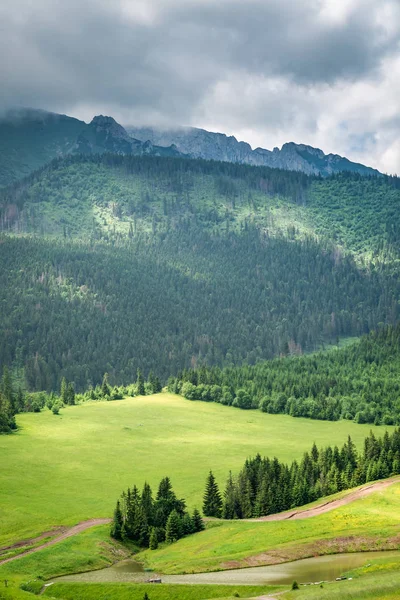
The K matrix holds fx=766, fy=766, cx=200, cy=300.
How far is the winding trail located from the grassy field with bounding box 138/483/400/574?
5158mm

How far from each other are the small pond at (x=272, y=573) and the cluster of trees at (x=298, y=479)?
105 ft

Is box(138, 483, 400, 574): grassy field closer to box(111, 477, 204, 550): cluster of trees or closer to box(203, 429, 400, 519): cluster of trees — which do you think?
box(111, 477, 204, 550): cluster of trees

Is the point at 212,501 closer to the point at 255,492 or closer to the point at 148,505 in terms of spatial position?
the point at 255,492

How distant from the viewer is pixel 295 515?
134 m

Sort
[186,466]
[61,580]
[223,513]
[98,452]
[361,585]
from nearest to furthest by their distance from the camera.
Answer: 1. [361,585]
2. [61,580]
3. [223,513]
4. [186,466]
5. [98,452]

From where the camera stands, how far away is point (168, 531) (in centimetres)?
12862

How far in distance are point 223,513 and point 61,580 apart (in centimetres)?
4175

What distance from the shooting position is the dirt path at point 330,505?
436 feet

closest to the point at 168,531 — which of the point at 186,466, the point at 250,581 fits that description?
the point at 250,581

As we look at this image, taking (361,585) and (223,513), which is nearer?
(361,585)

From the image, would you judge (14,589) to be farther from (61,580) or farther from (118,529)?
(118,529)

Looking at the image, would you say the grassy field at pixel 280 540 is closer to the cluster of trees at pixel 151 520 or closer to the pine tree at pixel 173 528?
the pine tree at pixel 173 528

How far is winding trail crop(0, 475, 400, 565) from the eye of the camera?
390 feet

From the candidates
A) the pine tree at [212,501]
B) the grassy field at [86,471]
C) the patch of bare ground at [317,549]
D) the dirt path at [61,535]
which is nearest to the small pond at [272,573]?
the patch of bare ground at [317,549]
